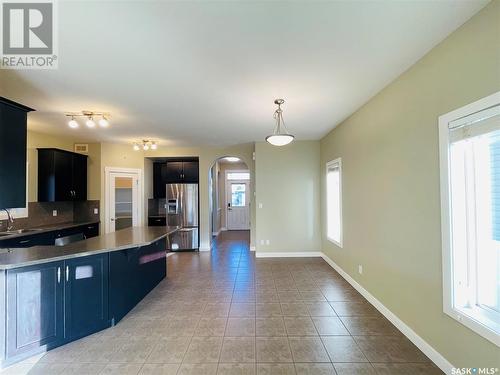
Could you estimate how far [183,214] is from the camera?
6582 mm

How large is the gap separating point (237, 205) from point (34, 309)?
27.6 ft

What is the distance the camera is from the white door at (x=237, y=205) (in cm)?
1051

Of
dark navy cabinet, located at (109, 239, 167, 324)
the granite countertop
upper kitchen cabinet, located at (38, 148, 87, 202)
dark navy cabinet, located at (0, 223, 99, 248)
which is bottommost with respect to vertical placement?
dark navy cabinet, located at (109, 239, 167, 324)

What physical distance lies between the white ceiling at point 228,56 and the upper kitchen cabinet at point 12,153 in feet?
0.97

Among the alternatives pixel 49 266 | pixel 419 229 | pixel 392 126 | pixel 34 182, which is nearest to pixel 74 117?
pixel 34 182

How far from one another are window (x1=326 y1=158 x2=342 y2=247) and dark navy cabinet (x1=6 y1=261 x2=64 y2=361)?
4.18 meters

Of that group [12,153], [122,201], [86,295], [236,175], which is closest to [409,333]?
[86,295]

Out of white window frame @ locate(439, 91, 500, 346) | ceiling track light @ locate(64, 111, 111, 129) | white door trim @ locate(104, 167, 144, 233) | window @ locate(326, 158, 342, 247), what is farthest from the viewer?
white door trim @ locate(104, 167, 144, 233)

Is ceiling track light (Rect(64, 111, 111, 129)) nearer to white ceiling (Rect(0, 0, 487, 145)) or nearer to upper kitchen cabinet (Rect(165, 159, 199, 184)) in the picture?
white ceiling (Rect(0, 0, 487, 145))

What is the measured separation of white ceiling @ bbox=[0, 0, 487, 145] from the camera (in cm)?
168

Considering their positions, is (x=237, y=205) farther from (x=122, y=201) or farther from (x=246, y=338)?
(x=246, y=338)

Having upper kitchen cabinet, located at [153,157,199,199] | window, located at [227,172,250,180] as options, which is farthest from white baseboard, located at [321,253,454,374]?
window, located at [227,172,250,180]

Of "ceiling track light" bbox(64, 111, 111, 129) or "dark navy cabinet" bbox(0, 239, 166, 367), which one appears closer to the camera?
"dark navy cabinet" bbox(0, 239, 166, 367)

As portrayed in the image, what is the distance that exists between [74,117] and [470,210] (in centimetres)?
500
